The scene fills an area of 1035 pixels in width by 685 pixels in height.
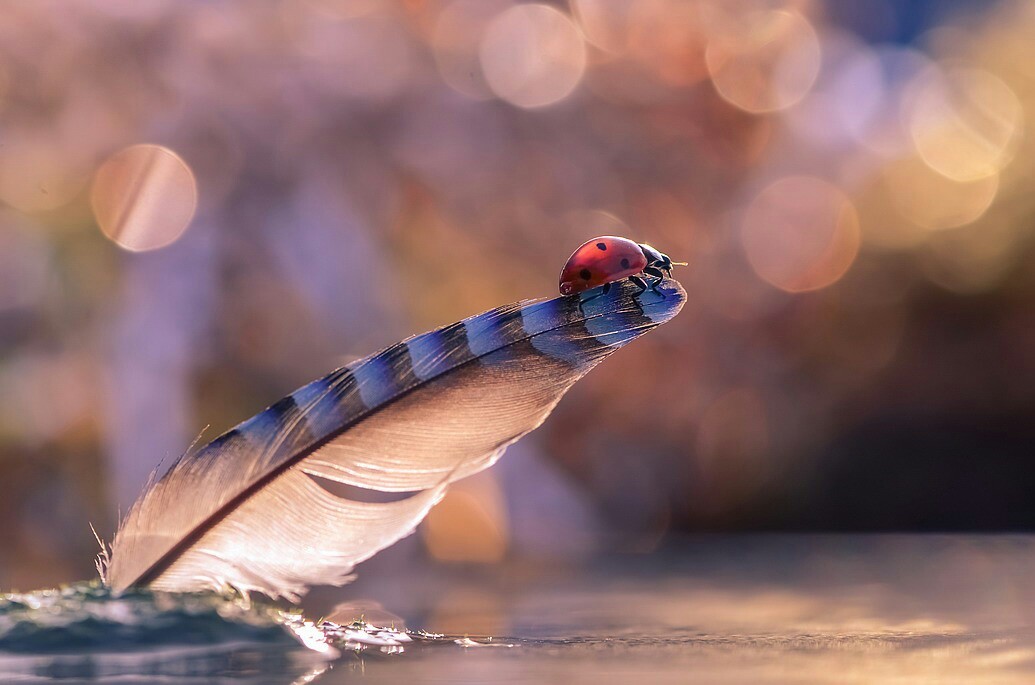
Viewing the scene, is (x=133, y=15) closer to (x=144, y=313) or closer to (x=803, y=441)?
(x=144, y=313)

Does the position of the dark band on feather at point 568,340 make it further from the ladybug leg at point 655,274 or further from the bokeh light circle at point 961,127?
the bokeh light circle at point 961,127

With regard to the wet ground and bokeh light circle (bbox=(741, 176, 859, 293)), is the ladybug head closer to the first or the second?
the wet ground

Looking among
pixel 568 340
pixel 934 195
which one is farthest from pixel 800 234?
pixel 568 340

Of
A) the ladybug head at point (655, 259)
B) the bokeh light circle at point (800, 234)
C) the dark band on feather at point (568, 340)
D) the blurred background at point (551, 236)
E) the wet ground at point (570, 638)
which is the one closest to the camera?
the wet ground at point (570, 638)

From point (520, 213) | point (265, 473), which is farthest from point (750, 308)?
point (265, 473)

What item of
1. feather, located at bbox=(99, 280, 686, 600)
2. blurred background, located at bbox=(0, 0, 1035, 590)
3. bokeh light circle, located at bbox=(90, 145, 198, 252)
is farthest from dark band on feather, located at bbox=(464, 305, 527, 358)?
bokeh light circle, located at bbox=(90, 145, 198, 252)

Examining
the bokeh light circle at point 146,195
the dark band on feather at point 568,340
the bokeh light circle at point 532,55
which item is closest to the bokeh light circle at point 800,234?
the bokeh light circle at point 532,55
